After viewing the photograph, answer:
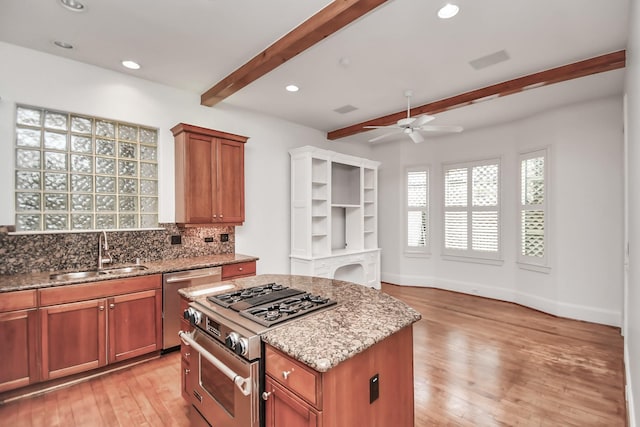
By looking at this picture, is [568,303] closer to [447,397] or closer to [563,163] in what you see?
[563,163]

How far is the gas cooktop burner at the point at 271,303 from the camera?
5.18ft

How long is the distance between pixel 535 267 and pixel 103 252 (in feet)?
18.9

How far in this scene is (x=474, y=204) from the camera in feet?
18.3

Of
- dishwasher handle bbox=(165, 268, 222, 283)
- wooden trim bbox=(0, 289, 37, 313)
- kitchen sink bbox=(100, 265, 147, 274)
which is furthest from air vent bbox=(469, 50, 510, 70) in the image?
wooden trim bbox=(0, 289, 37, 313)

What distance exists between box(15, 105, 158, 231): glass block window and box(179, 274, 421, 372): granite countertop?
1.97 metres

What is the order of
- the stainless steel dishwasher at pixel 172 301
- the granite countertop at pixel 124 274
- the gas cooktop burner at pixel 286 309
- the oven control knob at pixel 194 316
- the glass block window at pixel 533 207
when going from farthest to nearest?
1. the glass block window at pixel 533 207
2. the stainless steel dishwasher at pixel 172 301
3. the granite countertop at pixel 124 274
4. the oven control knob at pixel 194 316
5. the gas cooktop burner at pixel 286 309

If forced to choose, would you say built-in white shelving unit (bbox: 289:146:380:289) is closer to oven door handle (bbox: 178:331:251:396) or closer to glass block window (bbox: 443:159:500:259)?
glass block window (bbox: 443:159:500:259)

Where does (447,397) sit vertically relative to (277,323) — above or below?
below

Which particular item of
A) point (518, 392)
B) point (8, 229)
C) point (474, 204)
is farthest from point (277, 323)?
point (474, 204)

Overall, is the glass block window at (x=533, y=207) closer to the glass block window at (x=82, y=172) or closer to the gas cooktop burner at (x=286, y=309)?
the gas cooktop burner at (x=286, y=309)

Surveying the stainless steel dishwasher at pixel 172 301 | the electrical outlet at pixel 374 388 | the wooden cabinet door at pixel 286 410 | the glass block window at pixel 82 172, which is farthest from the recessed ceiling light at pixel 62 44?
the electrical outlet at pixel 374 388

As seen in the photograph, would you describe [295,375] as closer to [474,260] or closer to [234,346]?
[234,346]

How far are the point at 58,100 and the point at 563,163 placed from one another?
243 inches

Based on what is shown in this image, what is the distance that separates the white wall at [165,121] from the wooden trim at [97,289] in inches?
35.6
